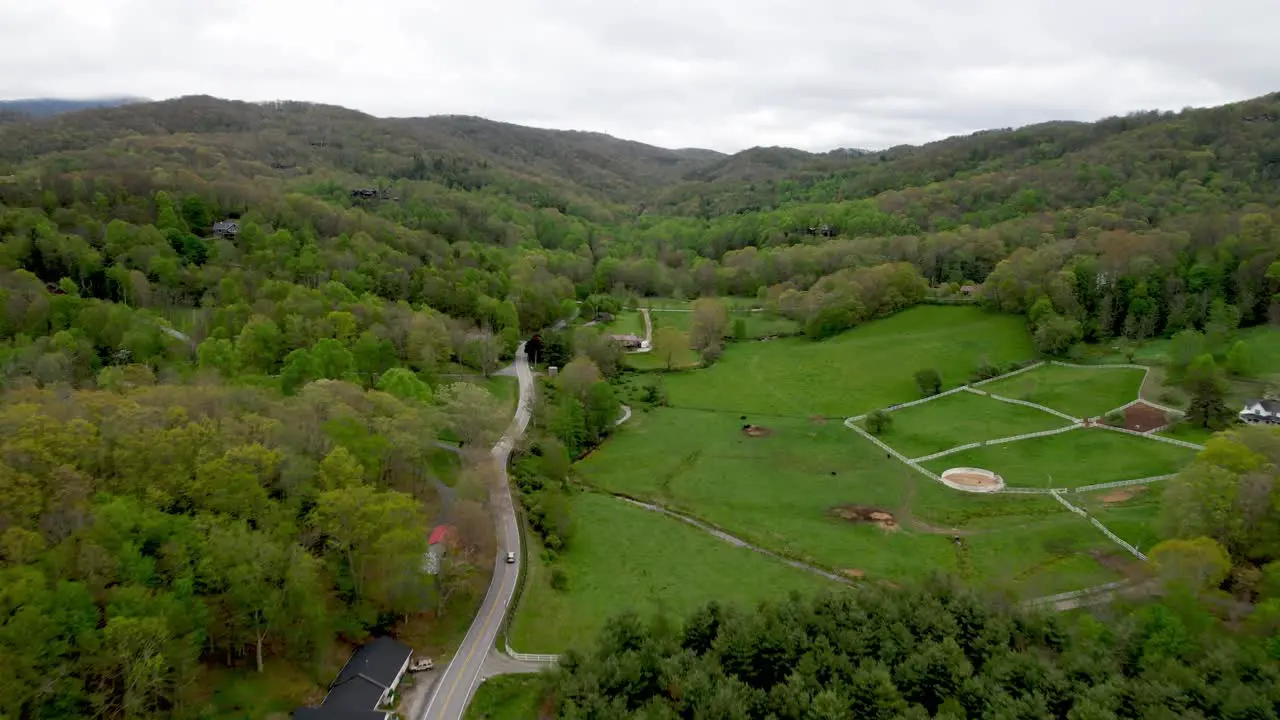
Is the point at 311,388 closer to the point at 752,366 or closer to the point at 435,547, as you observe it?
the point at 435,547

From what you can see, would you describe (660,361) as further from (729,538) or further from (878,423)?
(729,538)

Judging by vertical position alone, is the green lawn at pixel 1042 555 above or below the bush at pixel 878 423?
below

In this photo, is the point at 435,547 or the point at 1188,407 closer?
the point at 435,547

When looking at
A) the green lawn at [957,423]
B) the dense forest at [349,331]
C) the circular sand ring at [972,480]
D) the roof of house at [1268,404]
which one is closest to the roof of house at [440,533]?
the dense forest at [349,331]

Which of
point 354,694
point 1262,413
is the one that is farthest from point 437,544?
point 1262,413

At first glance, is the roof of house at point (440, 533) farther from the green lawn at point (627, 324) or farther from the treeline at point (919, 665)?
the green lawn at point (627, 324)

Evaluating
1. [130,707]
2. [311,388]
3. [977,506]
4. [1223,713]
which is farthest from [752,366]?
[130,707]
